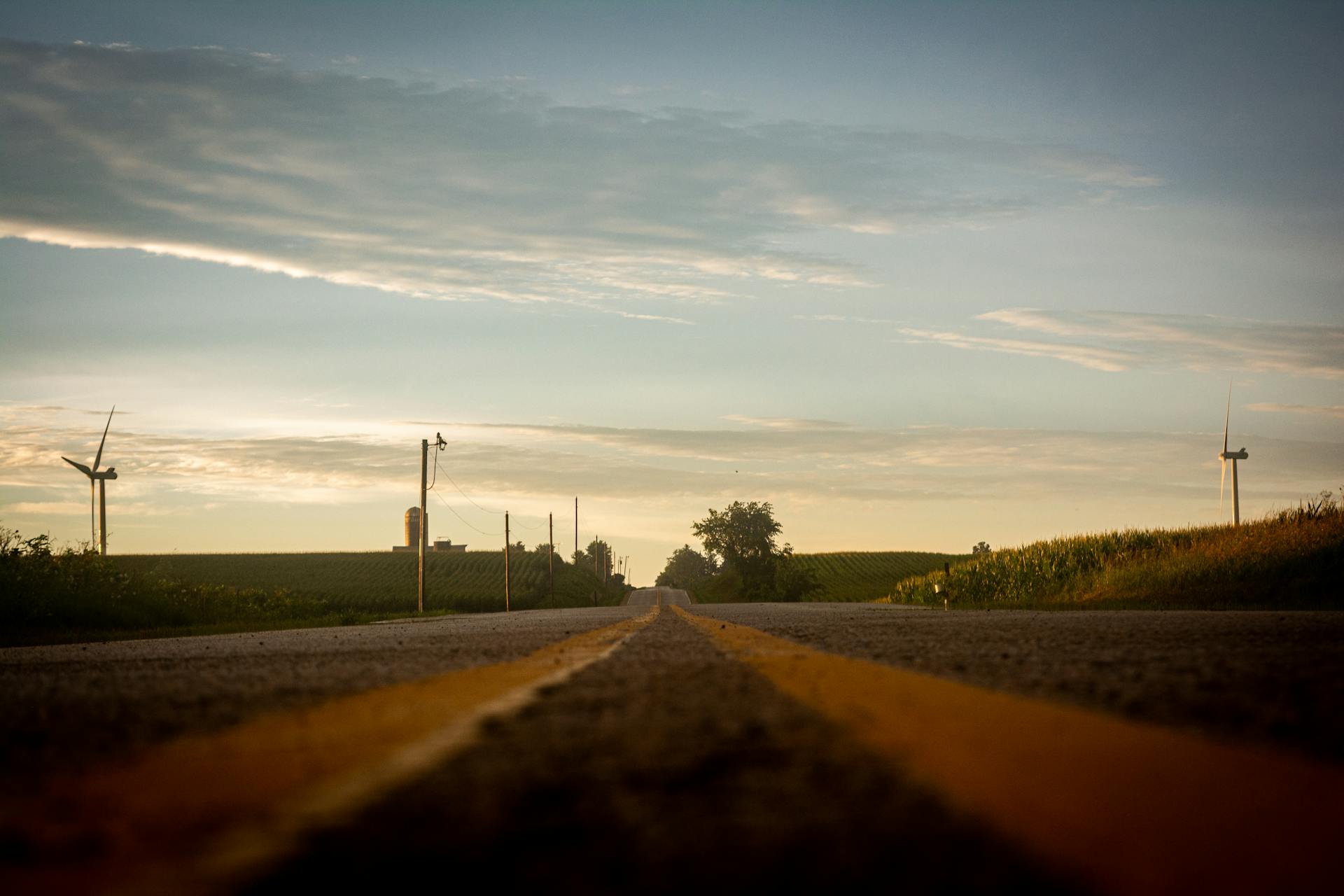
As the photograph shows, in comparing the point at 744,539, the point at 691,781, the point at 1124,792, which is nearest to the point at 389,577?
the point at 744,539

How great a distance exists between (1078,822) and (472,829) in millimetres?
1004

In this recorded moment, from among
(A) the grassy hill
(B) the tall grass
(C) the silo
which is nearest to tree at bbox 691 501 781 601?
(A) the grassy hill

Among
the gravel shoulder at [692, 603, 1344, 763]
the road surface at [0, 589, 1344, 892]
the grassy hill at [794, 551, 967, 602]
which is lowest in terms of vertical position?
the grassy hill at [794, 551, 967, 602]

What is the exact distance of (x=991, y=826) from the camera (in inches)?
74.9

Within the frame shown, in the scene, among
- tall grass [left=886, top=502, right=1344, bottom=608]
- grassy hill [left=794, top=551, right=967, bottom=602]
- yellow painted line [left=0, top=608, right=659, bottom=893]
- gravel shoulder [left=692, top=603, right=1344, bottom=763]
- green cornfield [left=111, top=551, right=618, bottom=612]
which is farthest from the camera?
grassy hill [left=794, top=551, right=967, bottom=602]

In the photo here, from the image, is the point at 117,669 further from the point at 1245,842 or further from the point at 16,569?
the point at 16,569

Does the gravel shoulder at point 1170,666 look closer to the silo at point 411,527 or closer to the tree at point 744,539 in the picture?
the tree at point 744,539

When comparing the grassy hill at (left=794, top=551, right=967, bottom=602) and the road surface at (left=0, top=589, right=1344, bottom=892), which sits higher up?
the road surface at (left=0, top=589, right=1344, bottom=892)

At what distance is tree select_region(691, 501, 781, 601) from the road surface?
12273 centimetres

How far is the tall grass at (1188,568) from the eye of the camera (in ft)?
80.4

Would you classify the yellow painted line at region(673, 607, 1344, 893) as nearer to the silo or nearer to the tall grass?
the tall grass

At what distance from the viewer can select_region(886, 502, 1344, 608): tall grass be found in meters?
24.5

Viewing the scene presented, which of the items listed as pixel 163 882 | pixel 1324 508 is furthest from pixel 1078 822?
pixel 1324 508

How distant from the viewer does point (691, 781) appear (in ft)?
8.14
